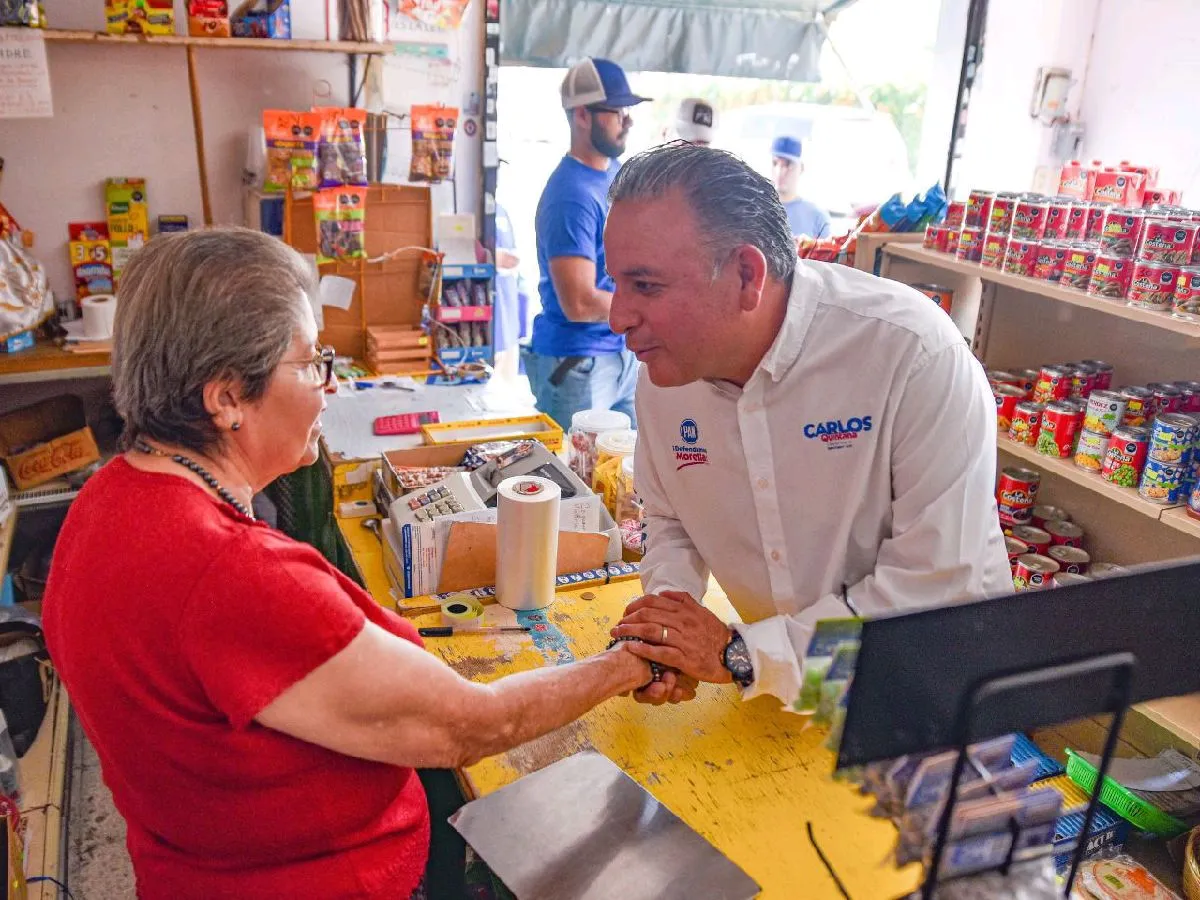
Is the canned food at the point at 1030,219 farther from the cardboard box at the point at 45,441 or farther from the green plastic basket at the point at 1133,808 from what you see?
the cardboard box at the point at 45,441

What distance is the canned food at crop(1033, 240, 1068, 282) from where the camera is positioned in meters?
2.26

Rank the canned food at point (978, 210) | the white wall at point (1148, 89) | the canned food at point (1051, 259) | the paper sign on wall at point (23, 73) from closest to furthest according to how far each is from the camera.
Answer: the canned food at point (1051, 259), the canned food at point (978, 210), the paper sign on wall at point (23, 73), the white wall at point (1148, 89)

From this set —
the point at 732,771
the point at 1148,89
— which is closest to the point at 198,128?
the point at 732,771

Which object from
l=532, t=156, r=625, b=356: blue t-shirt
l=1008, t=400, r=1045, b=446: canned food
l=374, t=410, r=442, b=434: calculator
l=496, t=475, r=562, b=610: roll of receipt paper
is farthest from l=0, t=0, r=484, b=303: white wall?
l=1008, t=400, r=1045, b=446: canned food

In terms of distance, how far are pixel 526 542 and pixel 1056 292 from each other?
1.41 metres

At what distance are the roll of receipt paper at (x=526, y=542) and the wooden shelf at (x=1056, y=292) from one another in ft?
4.28

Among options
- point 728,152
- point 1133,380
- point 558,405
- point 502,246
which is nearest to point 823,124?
point 502,246

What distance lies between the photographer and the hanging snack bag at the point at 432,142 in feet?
13.0

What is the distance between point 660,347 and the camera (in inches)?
63.2

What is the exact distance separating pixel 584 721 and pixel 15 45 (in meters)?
3.26

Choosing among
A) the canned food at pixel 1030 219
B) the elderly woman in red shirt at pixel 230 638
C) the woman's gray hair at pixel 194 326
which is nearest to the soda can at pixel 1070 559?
the canned food at pixel 1030 219

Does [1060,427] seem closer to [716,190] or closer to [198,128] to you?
[716,190]

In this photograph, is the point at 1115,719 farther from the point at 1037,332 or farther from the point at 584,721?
the point at 1037,332

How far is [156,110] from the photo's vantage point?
3910 millimetres
